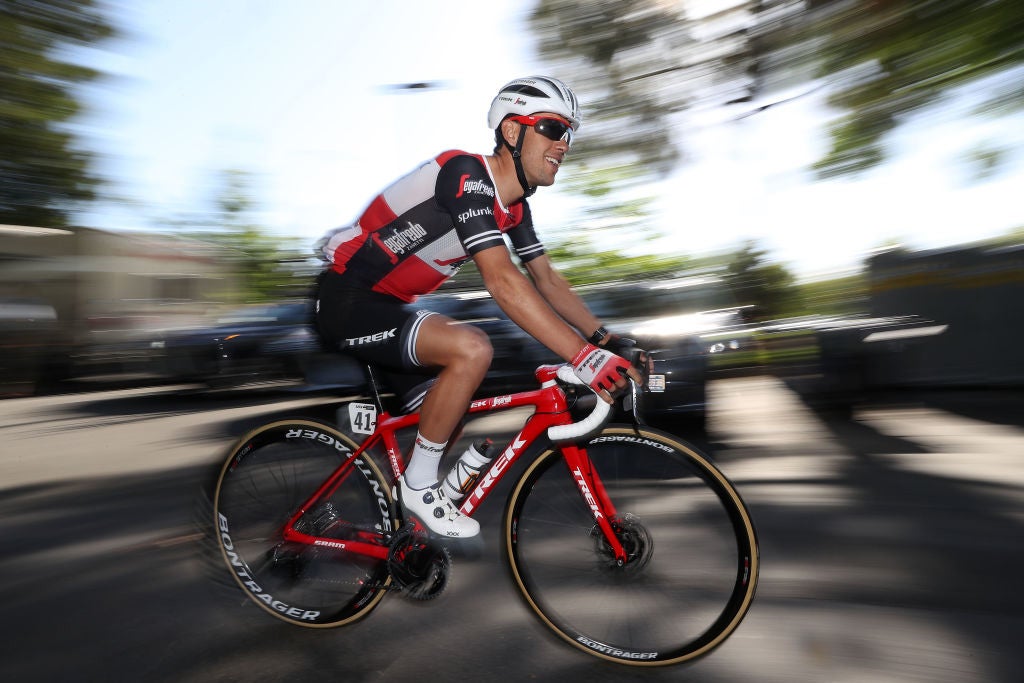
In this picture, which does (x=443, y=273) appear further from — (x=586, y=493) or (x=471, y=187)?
(x=586, y=493)

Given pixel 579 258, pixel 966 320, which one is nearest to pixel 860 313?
pixel 966 320

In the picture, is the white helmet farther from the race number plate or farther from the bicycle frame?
the race number plate

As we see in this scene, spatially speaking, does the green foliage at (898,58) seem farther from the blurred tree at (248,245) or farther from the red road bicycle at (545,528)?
the blurred tree at (248,245)

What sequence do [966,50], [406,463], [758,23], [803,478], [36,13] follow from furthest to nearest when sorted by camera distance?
1. [36,13]
2. [758,23]
3. [966,50]
4. [803,478]
5. [406,463]

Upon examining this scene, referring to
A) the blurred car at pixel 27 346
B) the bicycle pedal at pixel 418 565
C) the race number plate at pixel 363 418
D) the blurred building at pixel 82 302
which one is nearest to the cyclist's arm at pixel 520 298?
the race number plate at pixel 363 418

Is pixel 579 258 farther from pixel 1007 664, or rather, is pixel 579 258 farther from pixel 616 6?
pixel 1007 664

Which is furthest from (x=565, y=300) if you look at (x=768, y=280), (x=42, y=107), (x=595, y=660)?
(x=42, y=107)

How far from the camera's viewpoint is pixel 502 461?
117 inches

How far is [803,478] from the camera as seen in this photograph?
530 centimetres

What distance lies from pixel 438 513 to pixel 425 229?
43.6 inches

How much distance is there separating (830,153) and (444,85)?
580cm

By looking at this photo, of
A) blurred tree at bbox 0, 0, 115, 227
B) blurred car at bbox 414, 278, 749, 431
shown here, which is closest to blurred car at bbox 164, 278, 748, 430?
blurred car at bbox 414, 278, 749, 431

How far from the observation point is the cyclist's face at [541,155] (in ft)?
9.46

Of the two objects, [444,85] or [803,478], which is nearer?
[803,478]
